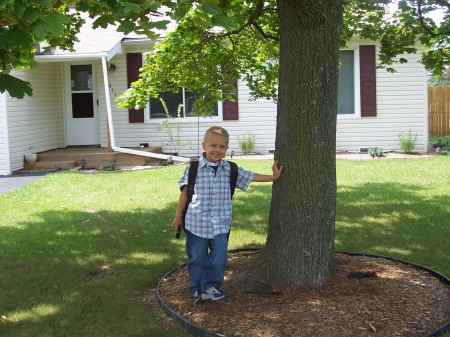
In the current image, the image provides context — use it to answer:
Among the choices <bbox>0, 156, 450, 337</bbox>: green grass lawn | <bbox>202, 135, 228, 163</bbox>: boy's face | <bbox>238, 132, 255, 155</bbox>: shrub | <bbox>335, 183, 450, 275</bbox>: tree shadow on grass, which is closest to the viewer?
<bbox>202, 135, 228, 163</bbox>: boy's face

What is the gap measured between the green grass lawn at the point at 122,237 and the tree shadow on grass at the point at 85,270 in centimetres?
1

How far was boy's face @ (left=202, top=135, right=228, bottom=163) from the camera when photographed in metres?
4.31

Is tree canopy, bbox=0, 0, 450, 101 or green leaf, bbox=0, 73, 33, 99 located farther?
tree canopy, bbox=0, 0, 450, 101

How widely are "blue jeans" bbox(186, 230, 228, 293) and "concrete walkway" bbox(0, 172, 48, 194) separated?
716 centimetres

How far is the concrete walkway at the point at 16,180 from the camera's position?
11081 millimetres

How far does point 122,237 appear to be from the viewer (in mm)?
6891

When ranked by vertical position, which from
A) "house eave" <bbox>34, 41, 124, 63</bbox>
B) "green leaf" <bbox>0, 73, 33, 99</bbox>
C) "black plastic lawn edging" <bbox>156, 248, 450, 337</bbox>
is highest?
"house eave" <bbox>34, 41, 124, 63</bbox>

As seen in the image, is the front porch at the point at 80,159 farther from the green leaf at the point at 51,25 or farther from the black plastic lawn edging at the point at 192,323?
the green leaf at the point at 51,25

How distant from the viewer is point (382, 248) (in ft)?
20.1

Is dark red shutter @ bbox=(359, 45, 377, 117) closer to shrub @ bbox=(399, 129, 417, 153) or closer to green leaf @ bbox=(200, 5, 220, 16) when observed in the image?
shrub @ bbox=(399, 129, 417, 153)

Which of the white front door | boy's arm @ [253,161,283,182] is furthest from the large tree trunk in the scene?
the white front door

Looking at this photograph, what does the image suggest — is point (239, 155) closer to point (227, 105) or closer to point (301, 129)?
point (227, 105)

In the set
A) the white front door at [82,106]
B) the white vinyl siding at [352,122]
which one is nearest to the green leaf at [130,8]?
the white vinyl siding at [352,122]

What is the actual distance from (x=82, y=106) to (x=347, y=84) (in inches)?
294
